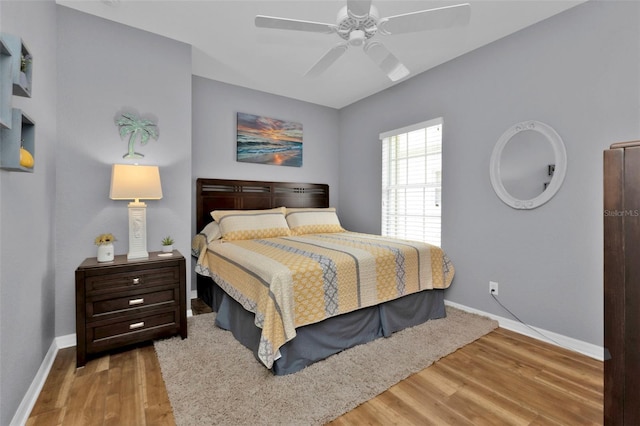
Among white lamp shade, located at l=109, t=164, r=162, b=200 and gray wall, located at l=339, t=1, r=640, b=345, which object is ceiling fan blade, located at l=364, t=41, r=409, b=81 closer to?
gray wall, located at l=339, t=1, r=640, b=345

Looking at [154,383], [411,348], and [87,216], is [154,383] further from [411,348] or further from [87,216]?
[411,348]

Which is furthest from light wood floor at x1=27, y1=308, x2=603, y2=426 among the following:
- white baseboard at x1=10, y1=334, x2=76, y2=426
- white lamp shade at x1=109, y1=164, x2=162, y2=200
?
white lamp shade at x1=109, y1=164, x2=162, y2=200

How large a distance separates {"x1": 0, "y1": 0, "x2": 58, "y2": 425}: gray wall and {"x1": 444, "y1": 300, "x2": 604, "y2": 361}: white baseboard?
344 cm

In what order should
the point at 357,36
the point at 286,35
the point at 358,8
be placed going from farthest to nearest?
the point at 286,35 < the point at 357,36 < the point at 358,8

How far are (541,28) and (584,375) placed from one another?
2670mm

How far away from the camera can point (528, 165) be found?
258 cm

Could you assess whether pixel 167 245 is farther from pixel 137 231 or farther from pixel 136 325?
pixel 136 325

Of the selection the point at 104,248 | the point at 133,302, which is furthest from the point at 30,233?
the point at 133,302

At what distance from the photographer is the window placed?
3408 millimetres

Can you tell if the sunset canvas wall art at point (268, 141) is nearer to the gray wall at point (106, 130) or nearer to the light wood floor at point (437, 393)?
the gray wall at point (106, 130)

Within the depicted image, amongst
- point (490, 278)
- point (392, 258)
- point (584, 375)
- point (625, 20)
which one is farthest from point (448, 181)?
point (584, 375)

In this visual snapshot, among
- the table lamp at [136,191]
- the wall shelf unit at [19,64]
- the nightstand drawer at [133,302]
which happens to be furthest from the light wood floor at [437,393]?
the wall shelf unit at [19,64]

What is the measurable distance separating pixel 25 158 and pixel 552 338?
145 inches

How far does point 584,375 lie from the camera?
197 centimetres
